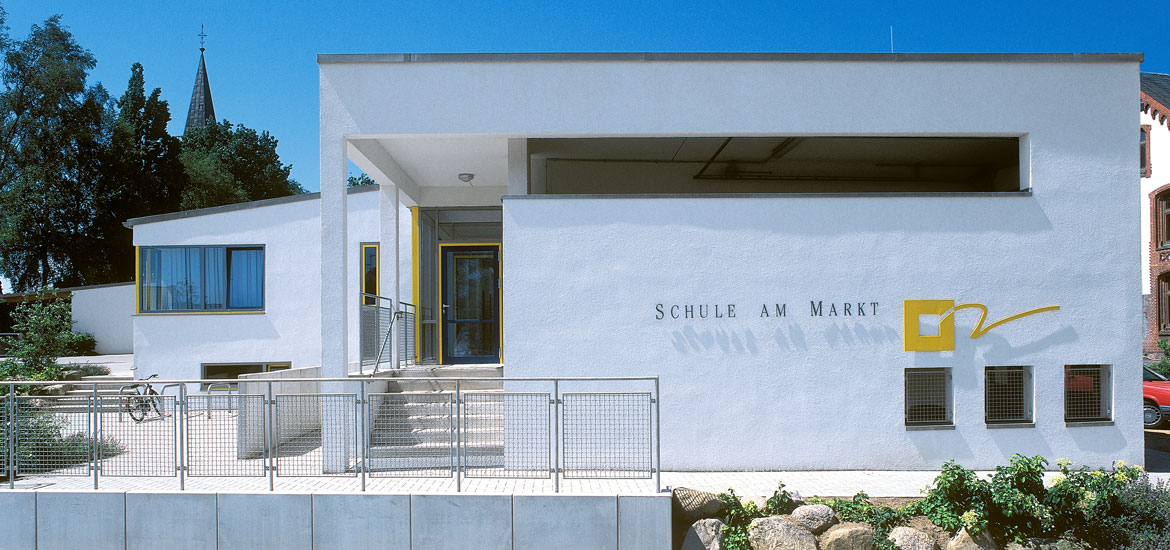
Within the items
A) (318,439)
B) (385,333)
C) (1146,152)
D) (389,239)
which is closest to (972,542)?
(318,439)

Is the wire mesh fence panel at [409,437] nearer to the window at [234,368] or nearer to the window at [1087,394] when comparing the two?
the window at [1087,394]

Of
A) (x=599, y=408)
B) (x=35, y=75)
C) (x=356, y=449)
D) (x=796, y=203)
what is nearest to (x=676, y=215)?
(x=796, y=203)

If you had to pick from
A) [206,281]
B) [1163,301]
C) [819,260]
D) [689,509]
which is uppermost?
[819,260]

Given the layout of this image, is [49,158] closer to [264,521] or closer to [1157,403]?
[264,521]

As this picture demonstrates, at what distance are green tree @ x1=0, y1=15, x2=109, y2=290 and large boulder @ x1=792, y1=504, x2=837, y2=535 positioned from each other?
33192 millimetres

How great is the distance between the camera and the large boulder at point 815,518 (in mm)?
7785

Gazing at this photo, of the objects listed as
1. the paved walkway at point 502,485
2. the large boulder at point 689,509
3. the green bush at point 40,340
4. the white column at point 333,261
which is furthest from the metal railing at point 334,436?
the green bush at point 40,340

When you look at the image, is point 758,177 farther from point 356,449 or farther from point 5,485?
point 5,485

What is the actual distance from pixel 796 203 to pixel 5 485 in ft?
31.3

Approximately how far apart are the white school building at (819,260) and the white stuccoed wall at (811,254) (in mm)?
27

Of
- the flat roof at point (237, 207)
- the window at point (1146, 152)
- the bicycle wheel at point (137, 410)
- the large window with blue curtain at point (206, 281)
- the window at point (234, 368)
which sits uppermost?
the window at point (1146, 152)

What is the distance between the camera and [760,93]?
9.75 m

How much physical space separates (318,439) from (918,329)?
7.45 meters

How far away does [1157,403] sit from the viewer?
1456 centimetres
